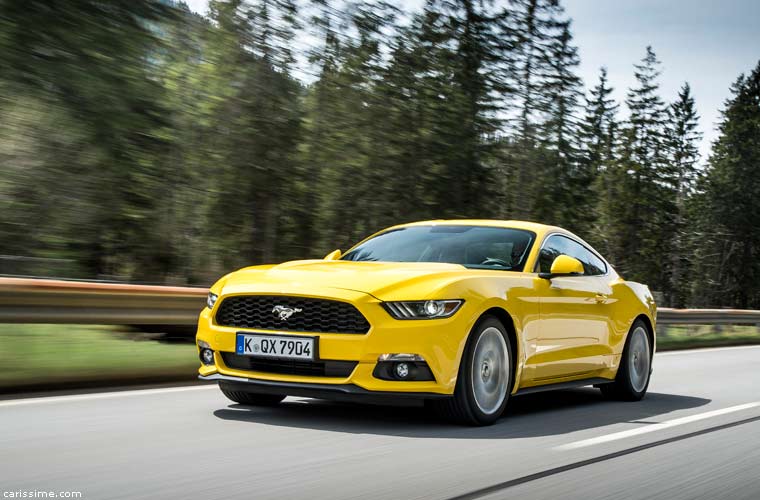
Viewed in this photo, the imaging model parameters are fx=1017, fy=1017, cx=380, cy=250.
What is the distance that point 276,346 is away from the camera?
616 cm

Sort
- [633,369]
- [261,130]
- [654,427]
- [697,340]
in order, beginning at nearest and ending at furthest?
[654,427], [633,369], [697,340], [261,130]

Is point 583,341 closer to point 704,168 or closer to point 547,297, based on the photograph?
point 547,297

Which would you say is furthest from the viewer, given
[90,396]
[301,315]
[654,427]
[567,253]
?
[567,253]

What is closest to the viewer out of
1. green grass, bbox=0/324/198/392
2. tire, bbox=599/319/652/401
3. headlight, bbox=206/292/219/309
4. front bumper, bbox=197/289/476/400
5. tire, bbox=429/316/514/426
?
front bumper, bbox=197/289/476/400

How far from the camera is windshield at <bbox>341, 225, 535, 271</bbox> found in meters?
7.29

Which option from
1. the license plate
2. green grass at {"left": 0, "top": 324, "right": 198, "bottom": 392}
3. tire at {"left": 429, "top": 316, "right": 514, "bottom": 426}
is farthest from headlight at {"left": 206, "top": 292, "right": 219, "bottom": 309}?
green grass at {"left": 0, "top": 324, "right": 198, "bottom": 392}

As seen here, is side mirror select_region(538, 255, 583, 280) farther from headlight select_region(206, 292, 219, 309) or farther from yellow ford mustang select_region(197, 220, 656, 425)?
headlight select_region(206, 292, 219, 309)

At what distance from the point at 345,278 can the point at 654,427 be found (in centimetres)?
244

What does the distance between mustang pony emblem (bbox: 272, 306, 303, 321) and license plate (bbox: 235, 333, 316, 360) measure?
12 centimetres

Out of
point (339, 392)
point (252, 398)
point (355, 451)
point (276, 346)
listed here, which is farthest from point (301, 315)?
point (252, 398)

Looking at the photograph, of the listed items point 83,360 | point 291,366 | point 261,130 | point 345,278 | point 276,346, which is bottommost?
point 83,360

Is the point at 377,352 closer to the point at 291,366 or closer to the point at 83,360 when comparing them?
the point at 291,366

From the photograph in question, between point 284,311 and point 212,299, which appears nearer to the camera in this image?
point 284,311

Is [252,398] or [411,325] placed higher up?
[411,325]
